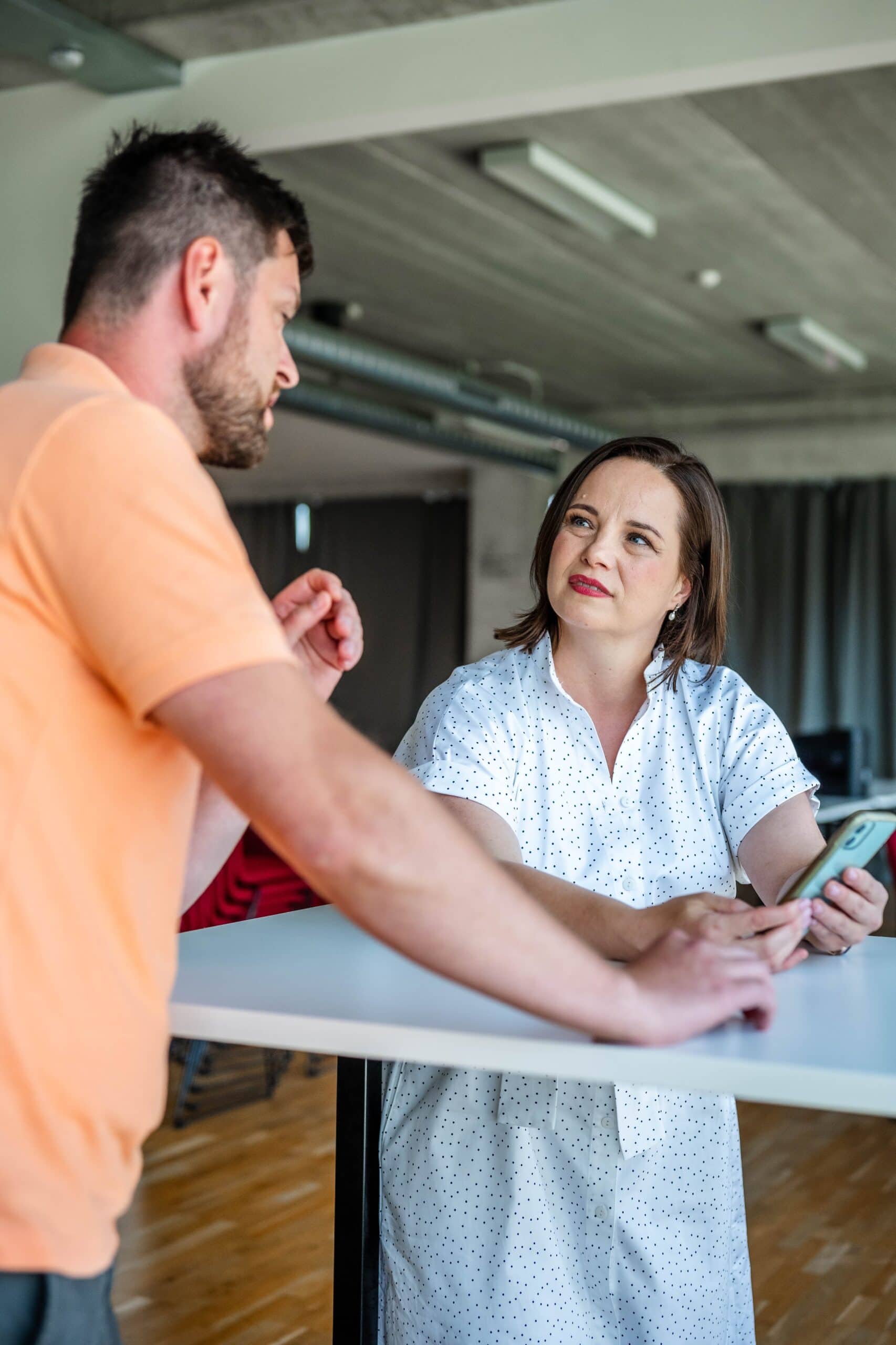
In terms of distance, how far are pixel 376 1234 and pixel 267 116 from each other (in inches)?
138

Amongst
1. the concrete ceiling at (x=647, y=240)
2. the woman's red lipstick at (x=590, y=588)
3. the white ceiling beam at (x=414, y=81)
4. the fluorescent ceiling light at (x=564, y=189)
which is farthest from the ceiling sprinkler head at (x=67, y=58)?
the woman's red lipstick at (x=590, y=588)

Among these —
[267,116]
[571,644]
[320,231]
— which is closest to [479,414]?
[320,231]

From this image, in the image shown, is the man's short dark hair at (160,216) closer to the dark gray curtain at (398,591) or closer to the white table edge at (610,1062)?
the white table edge at (610,1062)

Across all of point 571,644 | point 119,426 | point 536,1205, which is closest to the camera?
point 119,426

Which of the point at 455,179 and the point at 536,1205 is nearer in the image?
the point at 536,1205

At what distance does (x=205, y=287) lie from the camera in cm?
103

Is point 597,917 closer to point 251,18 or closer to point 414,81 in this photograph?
point 414,81

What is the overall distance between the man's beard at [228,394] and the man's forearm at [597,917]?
48 centimetres

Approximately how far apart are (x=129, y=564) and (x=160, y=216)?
14.1 inches

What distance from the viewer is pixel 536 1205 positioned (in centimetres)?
163

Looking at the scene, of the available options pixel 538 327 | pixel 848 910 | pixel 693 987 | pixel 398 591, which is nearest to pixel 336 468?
pixel 398 591

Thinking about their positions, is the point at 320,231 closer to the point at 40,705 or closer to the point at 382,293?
the point at 382,293

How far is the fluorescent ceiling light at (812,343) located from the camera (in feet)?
25.9

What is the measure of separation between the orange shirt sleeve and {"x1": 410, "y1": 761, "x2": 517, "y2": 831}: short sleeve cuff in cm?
81
